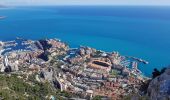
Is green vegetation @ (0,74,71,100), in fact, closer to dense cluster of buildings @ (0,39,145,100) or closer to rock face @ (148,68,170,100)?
dense cluster of buildings @ (0,39,145,100)

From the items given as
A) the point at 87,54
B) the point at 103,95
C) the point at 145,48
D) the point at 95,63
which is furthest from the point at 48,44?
the point at 103,95

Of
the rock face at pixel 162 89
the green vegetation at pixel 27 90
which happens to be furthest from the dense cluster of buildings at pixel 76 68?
the rock face at pixel 162 89

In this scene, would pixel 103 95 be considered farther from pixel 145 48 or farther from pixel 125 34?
pixel 125 34

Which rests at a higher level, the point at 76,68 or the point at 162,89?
the point at 76,68

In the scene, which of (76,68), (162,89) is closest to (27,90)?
(76,68)

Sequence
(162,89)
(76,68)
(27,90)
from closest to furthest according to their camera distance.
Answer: (162,89) → (27,90) → (76,68)

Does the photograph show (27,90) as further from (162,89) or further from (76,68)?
(162,89)

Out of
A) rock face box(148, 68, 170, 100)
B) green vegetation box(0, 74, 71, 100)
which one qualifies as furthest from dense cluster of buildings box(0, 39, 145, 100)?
rock face box(148, 68, 170, 100)

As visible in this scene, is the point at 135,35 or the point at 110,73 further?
the point at 135,35
